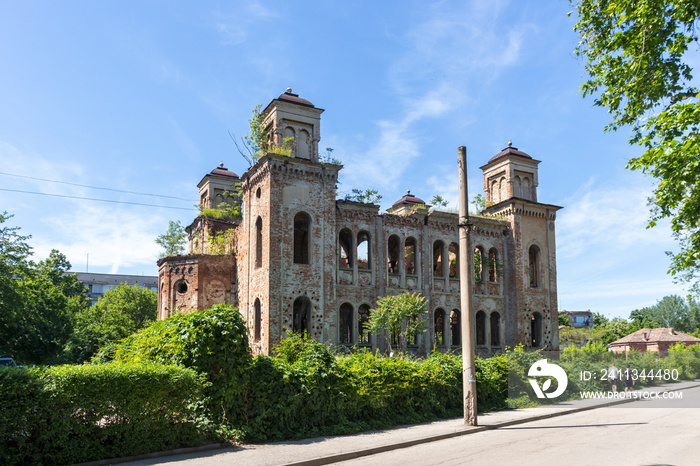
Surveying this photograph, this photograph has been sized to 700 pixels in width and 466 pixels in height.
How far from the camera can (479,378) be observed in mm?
17844

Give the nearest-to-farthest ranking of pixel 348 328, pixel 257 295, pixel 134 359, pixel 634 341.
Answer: pixel 134 359, pixel 257 295, pixel 348 328, pixel 634 341

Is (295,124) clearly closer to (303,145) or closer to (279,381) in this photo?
(303,145)

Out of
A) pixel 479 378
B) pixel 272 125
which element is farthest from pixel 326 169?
pixel 479 378

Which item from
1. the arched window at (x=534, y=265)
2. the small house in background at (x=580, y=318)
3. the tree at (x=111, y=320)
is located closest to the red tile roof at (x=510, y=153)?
the arched window at (x=534, y=265)

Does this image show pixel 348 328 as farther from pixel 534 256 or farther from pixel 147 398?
pixel 147 398

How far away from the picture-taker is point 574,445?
12.0m

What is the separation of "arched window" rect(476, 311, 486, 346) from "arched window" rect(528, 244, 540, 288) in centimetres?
408

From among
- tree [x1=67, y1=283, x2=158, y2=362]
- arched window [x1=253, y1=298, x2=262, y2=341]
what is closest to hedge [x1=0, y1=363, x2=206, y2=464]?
arched window [x1=253, y1=298, x2=262, y2=341]

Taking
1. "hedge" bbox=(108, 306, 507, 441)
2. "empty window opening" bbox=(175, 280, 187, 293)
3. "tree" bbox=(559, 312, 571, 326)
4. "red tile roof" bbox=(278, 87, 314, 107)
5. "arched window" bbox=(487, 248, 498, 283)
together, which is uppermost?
"red tile roof" bbox=(278, 87, 314, 107)

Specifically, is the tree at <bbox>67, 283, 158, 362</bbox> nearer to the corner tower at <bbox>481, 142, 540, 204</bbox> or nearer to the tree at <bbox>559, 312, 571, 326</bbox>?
the corner tower at <bbox>481, 142, 540, 204</bbox>

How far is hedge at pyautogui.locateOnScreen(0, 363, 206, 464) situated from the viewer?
885 cm

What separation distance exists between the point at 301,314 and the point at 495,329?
13.3 meters

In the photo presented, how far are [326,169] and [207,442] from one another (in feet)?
58.6

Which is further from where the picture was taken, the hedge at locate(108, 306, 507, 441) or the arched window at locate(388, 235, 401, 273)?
the arched window at locate(388, 235, 401, 273)
